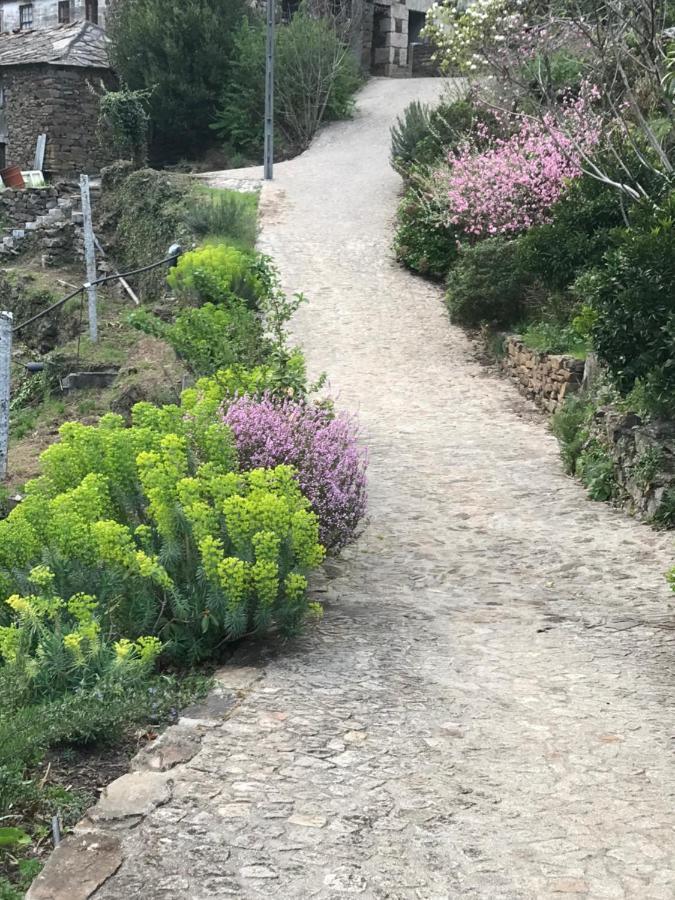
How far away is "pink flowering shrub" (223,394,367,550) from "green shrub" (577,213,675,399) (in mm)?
2351

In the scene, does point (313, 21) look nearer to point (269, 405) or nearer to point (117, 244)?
point (117, 244)

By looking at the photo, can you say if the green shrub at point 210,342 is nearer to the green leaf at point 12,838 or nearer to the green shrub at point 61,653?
the green shrub at point 61,653

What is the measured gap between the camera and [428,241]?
648 inches

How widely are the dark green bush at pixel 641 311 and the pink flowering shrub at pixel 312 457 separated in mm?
2351

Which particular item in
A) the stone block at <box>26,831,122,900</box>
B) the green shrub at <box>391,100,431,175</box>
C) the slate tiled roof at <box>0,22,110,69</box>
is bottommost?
the stone block at <box>26,831,122,900</box>

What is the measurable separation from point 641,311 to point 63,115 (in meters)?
24.8

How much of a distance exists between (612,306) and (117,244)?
50.5 feet

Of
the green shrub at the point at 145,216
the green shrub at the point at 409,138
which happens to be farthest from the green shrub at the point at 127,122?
the green shrub at the point at 409,138

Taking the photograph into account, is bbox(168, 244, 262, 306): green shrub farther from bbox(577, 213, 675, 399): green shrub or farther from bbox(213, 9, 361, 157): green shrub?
bbox(213, 9, 361, 157): green shrub

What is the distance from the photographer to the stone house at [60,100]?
28.9 meters

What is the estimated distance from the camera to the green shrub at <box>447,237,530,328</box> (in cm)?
1342

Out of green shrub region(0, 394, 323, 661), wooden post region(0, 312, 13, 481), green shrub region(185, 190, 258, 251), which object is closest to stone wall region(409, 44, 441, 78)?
green shrub region(185, 190, 258, 251)

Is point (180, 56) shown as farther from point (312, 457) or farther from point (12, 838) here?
point (12, 838)

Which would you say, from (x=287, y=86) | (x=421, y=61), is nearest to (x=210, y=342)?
(x=287, y=86)
